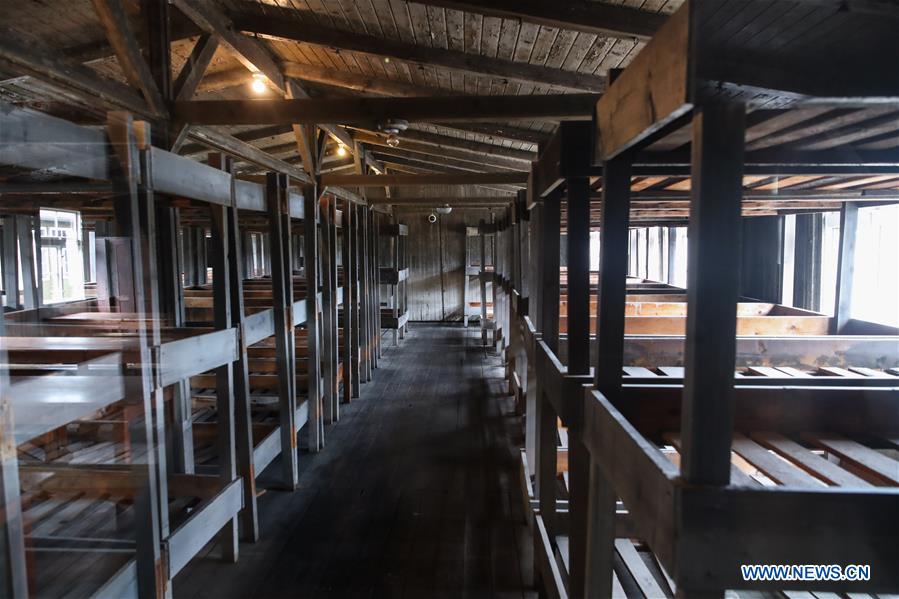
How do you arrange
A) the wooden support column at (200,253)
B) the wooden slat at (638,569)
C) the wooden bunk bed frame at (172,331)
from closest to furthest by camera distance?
the wooden bunk bed frame at (172,331), the wooden slat at (638,569), the wooden support column at (200,253)

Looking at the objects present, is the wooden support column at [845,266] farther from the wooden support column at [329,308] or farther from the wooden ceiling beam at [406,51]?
the wooden support column at [329,308]

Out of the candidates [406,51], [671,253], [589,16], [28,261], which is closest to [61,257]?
A: [28,261]

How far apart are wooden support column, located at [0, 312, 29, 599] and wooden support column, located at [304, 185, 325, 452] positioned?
3192mm

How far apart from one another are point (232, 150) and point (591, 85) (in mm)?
3256

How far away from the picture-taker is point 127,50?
318 centimetres

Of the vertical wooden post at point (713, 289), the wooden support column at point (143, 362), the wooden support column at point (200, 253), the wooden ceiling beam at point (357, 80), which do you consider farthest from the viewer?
the wooden support column at point (200, 253)

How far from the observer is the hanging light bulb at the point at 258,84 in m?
5.15

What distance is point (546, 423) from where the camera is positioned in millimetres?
2496

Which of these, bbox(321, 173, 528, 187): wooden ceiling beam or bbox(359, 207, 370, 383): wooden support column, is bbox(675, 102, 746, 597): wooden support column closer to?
bbox(321, 173, 528, 187): wooden ceiling beam

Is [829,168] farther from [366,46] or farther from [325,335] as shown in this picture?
[325,335]

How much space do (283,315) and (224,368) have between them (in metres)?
0.89

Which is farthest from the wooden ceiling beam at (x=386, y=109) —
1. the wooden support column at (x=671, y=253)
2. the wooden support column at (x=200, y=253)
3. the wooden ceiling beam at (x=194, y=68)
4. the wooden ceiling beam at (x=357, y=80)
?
the wooden support column at (x=200, y=253)

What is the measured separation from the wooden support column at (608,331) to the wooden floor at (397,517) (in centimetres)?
160

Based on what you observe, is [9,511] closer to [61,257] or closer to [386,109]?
[386,109]
